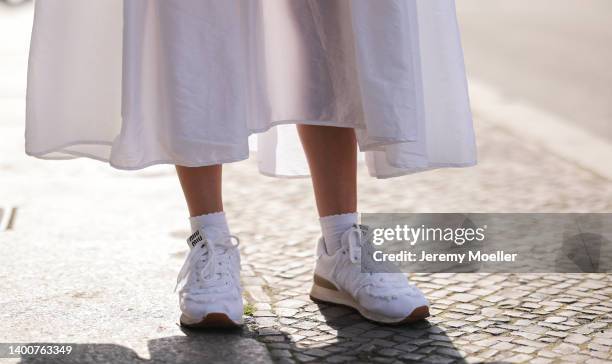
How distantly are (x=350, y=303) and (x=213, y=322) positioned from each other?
295 mm

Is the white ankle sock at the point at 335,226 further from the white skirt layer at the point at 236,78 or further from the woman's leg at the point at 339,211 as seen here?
the white skirt layer at the point at 236,78

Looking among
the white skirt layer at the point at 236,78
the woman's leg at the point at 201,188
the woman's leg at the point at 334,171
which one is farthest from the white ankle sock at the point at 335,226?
the woman's leg at the point at 201,188

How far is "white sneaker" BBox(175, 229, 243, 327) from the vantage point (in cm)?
194

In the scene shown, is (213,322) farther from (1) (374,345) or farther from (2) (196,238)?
(1) (374,345)

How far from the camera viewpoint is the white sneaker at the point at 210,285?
1.94 meters

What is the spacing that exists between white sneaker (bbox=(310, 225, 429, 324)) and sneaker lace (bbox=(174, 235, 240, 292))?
0.76 ft

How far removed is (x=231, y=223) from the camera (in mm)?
2838

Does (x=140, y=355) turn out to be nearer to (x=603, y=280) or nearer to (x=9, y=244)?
(x=9, y=244)

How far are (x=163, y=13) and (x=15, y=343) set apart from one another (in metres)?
0.64

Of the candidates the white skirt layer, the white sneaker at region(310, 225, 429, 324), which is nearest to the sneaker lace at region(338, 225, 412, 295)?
the white sneaker at region(310, 225, 429, 324)

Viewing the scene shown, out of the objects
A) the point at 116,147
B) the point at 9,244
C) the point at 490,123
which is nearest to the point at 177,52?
the point at 116,147

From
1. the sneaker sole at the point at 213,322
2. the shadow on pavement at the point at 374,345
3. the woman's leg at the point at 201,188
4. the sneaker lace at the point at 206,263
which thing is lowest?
the shadow on pavement at the point at 374,345

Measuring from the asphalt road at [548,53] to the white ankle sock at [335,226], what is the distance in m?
2.25

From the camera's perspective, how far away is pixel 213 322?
76.6 inches
